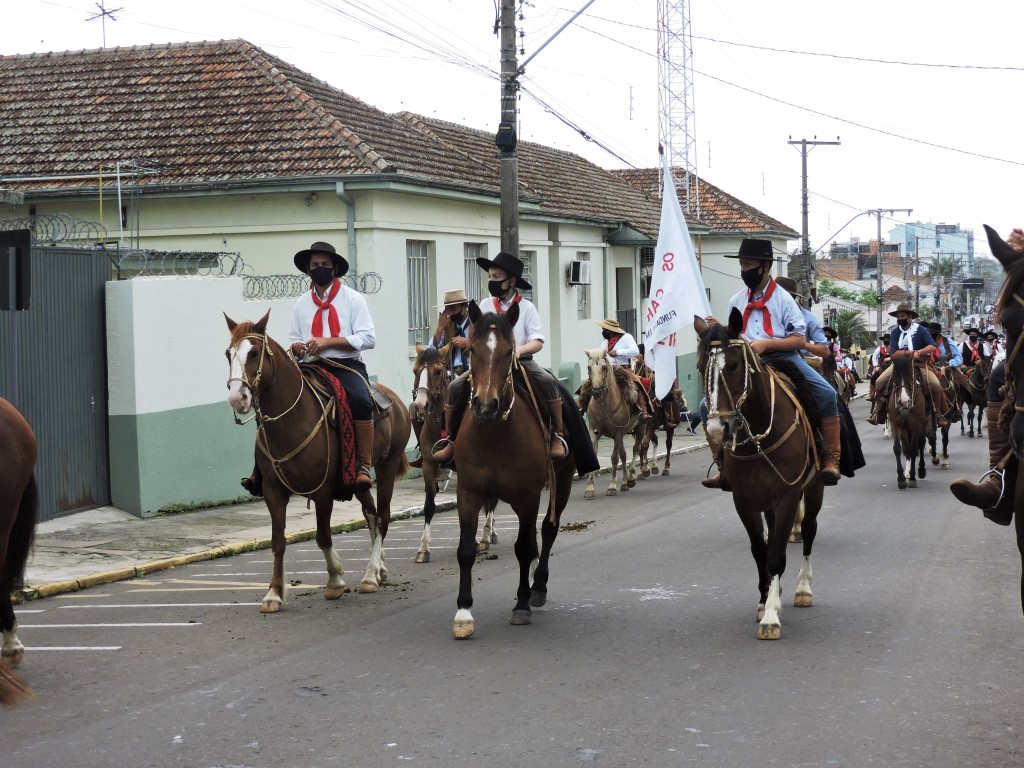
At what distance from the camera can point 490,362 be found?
8.35 metres

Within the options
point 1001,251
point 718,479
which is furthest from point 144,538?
point 1001,251

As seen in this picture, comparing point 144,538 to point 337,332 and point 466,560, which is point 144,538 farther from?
point 466,560

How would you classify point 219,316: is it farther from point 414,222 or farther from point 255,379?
point 255,379

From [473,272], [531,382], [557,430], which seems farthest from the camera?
[473,272]

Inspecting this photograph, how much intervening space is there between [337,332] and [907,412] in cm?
1022

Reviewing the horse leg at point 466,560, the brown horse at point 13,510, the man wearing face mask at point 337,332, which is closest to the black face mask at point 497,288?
the man wearing face mask at point 337,332

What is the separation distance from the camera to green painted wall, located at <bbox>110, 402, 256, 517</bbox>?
49.5ft

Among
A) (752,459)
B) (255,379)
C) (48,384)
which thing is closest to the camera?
(752,459)

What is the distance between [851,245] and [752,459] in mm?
146519

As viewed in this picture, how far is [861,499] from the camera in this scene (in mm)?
16719

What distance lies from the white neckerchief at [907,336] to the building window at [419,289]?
26.3 feet

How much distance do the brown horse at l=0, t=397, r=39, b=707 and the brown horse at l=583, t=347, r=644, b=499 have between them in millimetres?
11103

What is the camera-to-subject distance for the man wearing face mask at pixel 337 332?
10297 millimetres

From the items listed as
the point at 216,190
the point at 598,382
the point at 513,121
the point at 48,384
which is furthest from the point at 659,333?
the point at 216,190
